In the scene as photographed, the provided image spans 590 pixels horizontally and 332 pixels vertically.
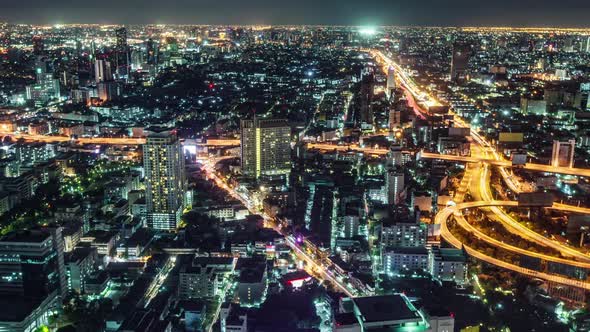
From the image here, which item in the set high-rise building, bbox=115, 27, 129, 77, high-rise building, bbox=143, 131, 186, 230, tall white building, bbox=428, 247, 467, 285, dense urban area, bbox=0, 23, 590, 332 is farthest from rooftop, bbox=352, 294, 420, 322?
high-rise building, bbox=115, 27, 129, 77

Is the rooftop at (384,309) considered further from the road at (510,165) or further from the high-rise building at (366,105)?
the high-rise building at (366,105)

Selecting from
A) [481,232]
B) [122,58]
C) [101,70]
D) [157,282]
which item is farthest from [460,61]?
[157,282]

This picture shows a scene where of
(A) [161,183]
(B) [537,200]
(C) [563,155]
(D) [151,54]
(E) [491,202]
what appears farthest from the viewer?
(D) [151,54]

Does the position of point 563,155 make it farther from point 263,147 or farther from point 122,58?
point 122,58

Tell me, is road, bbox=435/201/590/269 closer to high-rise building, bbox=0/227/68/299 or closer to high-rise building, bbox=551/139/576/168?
high-rise building, bbox=551/139/576/168

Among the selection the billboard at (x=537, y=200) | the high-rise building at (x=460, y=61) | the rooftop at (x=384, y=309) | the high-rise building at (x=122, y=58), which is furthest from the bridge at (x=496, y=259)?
the high-rise building at (x=122, y=58)
